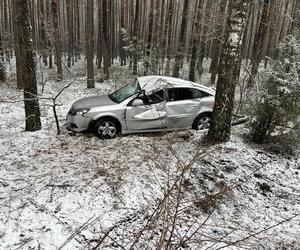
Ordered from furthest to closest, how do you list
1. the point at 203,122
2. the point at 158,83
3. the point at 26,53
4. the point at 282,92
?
1. the point at 203,122
2. the point at 158,83
3. the point at 282,92
4. the point at 26,53

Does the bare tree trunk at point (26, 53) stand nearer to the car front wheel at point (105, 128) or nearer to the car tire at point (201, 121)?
the car front wheel at point (105, 128)

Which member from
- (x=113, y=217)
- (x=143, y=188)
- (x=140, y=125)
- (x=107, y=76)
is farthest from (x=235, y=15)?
(x=107, y=76)

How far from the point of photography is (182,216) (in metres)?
5.19

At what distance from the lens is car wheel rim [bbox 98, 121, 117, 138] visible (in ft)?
27.5

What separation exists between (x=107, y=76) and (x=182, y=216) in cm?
1756

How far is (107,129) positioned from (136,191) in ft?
10.1

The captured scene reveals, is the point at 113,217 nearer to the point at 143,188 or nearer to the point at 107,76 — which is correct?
the point at 143,188

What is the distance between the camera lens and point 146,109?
28.5 ft

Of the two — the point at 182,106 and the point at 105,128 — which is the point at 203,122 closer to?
the point at 182,106

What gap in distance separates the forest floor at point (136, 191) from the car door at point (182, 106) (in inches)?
18.5

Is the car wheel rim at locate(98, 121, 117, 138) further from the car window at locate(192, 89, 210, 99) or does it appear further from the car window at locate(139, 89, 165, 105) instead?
the car window at locate(192, 89, 210, 99)

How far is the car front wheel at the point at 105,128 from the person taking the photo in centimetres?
838

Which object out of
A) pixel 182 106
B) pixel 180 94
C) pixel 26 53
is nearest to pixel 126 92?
pixel 180 94

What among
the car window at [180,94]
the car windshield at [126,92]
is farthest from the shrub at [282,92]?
the car windshield at [126,92]
